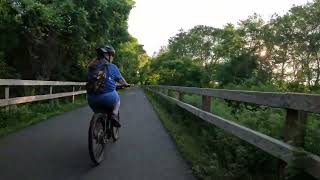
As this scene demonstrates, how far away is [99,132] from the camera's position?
22.4ft

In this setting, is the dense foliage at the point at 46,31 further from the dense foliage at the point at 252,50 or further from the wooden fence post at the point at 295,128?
the wooden fence post at the point at 295,128

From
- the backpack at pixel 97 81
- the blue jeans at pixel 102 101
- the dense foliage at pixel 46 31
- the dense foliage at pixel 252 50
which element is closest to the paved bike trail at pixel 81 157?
the blue jeans at pixel 102 101

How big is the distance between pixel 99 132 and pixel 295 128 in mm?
3358

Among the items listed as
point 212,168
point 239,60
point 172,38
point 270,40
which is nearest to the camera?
point 212,168

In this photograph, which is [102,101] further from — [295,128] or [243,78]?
[243,78]

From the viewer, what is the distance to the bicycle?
6.43 meters

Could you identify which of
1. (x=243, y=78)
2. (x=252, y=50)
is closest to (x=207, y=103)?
(x=243, y=78)

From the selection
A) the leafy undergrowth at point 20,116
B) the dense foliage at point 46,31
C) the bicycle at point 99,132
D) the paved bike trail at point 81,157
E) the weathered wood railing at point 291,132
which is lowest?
the paved bike trail at point 81,157

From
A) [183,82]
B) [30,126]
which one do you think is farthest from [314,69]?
[30,126]

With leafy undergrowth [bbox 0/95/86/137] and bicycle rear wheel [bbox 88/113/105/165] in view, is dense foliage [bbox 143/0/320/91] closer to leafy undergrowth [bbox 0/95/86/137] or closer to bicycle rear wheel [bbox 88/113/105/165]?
leafy undergrowth [bbox 0/95/86/137]

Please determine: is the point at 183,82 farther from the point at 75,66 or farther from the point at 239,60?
the point at 239,60

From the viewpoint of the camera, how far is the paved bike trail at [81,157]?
5.98 meters

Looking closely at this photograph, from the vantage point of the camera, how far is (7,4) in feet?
53.4

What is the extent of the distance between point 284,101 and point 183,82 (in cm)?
2527
